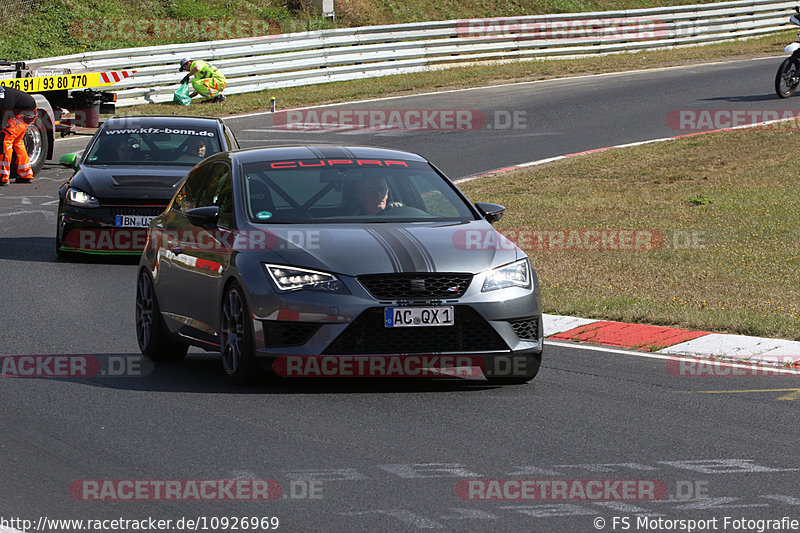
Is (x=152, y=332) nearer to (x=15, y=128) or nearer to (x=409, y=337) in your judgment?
(x=409, y=337)

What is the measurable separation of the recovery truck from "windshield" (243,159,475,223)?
1284 centimetres

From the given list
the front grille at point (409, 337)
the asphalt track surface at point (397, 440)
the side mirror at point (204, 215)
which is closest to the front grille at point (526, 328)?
the front grille at point (409, 337)

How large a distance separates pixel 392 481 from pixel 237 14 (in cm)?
3420

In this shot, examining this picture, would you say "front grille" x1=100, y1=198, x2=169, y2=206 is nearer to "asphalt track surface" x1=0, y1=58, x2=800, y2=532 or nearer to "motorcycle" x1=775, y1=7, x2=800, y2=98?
"asphalt track surface" x1=0, y1=58, x2=800, y2=532

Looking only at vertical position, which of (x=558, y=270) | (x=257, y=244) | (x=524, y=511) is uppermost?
(x=257, y=244)

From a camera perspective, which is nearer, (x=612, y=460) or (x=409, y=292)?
(x=612, y=460)

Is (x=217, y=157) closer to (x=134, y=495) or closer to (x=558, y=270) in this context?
(x=134, y=495)

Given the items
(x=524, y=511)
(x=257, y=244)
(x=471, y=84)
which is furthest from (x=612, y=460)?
(x=471, y=84)

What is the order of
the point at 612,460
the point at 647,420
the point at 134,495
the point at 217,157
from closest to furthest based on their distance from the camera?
the point at 134,495
the point at 612,460
the point at 647,420
the point at 217,157

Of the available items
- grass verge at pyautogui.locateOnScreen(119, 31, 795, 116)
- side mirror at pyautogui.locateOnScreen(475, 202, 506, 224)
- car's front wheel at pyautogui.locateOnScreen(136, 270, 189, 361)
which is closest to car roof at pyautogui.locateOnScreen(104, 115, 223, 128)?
car's front wheel at pyautogui.locateOnScreen(136, 270, 189, 361)

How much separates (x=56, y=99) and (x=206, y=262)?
16.2m

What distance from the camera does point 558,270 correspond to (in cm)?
1401

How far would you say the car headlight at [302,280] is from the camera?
7.88m

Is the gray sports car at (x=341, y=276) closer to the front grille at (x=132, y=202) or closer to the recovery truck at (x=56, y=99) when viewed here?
the front grille at (x=132, y=202)
